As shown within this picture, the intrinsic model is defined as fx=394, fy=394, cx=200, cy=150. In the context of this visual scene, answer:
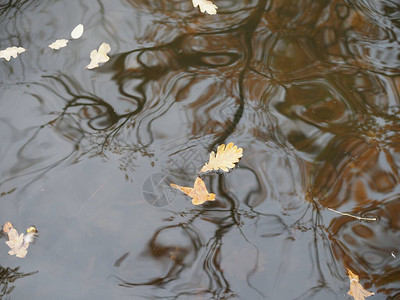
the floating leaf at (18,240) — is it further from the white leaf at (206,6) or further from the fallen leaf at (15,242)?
the white leaf at (206,6)

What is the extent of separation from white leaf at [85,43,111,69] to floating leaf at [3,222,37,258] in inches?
55.5

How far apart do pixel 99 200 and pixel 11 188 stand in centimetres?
65

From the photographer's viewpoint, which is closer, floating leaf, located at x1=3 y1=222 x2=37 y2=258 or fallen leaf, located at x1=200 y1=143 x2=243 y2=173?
floating leaf, located at x1=3 y1=222 x2=37 y2=258

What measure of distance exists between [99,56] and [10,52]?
0.79 meters

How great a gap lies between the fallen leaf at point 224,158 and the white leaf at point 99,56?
128 centimetres

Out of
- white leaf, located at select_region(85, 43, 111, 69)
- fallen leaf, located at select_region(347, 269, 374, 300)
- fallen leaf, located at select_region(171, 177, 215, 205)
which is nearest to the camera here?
fallen leaf, located at select_region(347, 269, 374, 300)

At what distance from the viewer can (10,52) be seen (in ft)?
11.2

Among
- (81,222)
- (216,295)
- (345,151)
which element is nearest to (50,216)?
(81,222)

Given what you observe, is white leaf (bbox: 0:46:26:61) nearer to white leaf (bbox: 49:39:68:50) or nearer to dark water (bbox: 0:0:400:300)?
dark water (bbox: 0:0:400:300)

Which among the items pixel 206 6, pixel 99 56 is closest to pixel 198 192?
pixel 99 56

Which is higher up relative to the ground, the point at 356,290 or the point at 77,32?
the point at 77,32

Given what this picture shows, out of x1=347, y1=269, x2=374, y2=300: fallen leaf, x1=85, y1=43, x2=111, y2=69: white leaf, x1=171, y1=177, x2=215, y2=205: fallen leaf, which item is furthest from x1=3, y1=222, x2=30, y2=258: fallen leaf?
x1=347, y1=269, x2=374, y2=300: fallen leaf

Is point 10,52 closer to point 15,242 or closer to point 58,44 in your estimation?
point 58,44

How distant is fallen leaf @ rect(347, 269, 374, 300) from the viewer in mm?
2432
